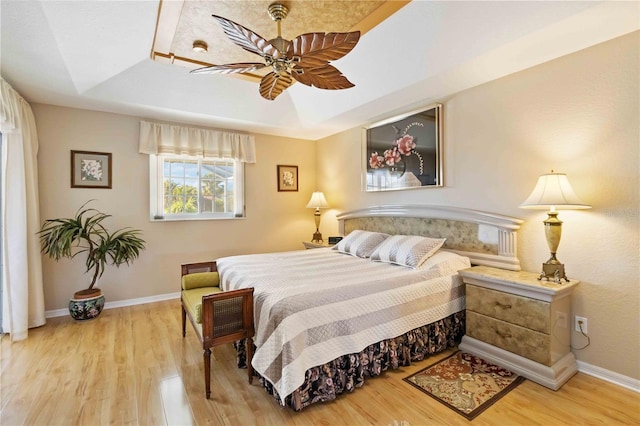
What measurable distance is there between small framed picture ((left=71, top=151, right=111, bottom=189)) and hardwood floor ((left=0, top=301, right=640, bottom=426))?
1.88 metres

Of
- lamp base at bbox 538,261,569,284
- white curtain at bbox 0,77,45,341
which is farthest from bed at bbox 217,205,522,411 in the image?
white curtain at bbox 0,77,45,341

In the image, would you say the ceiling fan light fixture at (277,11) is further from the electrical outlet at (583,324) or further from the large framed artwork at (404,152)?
the electrical outlet at (583,324)

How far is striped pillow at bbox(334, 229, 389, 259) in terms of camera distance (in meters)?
3.38

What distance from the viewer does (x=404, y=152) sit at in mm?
3633

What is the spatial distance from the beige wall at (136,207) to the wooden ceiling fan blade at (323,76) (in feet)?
8.80

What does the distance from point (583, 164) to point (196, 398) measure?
10.8 ft

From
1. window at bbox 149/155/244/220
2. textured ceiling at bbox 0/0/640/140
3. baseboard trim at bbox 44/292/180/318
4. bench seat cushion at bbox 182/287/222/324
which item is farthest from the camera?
window at bbox 149/155/244/220

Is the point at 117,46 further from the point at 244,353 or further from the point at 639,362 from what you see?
the point at 639,362

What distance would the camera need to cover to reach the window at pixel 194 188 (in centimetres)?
409

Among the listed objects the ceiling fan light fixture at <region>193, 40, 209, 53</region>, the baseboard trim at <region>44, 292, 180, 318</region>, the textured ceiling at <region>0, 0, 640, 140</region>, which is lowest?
the baseboard trim at <region>44, 292, 180, 318</region>

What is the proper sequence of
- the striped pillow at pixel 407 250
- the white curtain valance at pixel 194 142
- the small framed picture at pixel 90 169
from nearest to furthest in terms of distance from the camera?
the striped pillow at pixel 407 250
the small framed picture at pixel 90 169
the white curtain valance at pixel 194 142

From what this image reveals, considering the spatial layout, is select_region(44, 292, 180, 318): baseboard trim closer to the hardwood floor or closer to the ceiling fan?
the hardwood floor

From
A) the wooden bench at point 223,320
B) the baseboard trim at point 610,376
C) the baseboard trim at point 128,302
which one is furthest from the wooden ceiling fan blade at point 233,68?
the baseboard trim at point 610,376

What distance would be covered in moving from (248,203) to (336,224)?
1.48 meters
